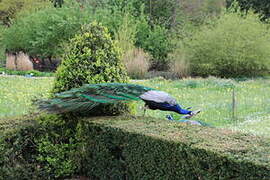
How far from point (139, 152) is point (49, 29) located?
1942 cm

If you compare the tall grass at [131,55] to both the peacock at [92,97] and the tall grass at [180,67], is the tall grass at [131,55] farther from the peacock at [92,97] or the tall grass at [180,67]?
the peacock at [92,97]

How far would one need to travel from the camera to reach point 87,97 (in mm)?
4652

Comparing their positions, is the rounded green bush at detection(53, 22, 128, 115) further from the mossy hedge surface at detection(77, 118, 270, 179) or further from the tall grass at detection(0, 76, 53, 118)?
the tall grass at detection(0, 76, 53, 118)

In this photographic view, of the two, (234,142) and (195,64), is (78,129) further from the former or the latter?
(195,64)

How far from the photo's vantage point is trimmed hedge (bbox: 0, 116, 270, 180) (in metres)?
3.35

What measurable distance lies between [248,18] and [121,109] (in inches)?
631

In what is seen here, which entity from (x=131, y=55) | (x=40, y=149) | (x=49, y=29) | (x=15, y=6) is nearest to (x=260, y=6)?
(x=131, y=55)

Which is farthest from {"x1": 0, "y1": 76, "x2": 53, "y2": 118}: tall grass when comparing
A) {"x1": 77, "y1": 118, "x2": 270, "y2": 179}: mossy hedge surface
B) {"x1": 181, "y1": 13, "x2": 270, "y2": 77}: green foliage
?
{"x1": 181, "y1": 13, "x2": 270, "y2": 77}: green foliage

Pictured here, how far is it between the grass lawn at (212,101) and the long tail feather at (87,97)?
121 cm

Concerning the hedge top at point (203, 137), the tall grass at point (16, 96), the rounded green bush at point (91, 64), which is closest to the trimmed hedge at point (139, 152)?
the hedge top at point (203, 137)

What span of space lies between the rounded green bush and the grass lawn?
0.95m

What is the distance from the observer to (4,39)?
2464cm

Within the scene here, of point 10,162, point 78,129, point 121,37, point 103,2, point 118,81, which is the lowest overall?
point 10,162

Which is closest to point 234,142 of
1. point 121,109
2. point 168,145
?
point 168,145
